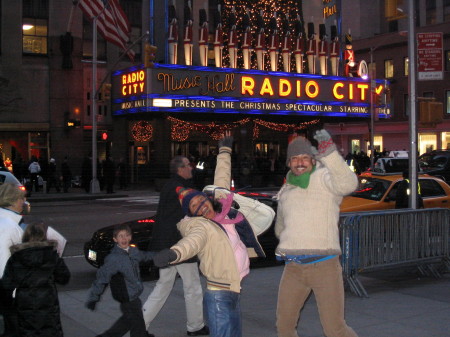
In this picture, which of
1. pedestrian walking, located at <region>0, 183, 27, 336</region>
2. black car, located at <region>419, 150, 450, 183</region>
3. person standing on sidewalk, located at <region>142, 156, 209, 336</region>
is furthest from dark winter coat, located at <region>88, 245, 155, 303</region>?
black car, located at <region>419, 150, 450, 183</region>

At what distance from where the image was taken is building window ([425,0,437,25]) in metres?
58.8

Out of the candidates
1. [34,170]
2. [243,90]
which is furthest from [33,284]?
[243,90]

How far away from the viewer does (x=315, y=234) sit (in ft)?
17.0

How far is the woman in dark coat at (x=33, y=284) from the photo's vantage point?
17.1 feet

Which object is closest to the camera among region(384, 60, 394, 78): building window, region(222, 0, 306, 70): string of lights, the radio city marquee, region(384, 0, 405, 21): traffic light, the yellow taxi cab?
region(384, 0, 405, 21): traffic light

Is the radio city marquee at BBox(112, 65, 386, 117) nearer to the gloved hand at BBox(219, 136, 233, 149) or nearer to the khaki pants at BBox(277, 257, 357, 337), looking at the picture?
the gloved hand at BBox(219, 136, 233, 149)

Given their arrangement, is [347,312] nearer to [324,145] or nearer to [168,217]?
[168,217]

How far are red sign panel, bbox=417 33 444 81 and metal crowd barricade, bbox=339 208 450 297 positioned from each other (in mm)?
3050

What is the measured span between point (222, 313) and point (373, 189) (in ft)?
32.1

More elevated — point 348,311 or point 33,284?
point 33,284

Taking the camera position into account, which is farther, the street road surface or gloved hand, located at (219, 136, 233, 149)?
the street road surface

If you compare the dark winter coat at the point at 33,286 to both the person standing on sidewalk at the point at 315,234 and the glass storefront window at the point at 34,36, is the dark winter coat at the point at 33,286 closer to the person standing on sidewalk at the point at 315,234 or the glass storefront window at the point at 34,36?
the person standing on sidewalk at the point at 315,234

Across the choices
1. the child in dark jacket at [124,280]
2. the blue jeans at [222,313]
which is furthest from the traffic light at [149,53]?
the blue jeans at [222,313]

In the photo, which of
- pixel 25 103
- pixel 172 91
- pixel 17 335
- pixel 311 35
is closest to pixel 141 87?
pixel 172 91
